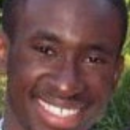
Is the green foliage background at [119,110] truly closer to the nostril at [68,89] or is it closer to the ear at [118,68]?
the ear at [118,68]

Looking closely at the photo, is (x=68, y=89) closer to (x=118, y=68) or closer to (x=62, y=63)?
(x=62, y=63)

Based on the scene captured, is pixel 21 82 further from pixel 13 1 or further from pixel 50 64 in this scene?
pixel 13 1

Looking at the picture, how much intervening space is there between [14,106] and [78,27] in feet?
1.39

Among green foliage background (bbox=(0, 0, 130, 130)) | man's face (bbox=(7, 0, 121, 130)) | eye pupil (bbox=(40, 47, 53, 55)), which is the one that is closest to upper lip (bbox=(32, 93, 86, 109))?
man's face (bbox=(7, 0, 121, 130))

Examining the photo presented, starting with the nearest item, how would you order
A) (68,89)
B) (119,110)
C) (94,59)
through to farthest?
(68,89)
(94,59)
(119,110)

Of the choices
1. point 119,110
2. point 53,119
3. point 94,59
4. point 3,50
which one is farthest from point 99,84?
point 119,110

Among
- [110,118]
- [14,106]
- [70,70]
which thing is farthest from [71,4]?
[110,118]

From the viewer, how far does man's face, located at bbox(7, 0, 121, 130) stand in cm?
282

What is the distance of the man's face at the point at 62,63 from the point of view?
2.82 meters

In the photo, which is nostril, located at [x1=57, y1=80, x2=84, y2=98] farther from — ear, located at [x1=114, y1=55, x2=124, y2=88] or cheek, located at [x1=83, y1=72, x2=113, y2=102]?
ear, located at [x1=114, y1=55, x2=124, y2=88]

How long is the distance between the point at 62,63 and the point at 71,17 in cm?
19

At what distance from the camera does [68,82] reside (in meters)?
2.77

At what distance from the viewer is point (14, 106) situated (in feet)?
9.73

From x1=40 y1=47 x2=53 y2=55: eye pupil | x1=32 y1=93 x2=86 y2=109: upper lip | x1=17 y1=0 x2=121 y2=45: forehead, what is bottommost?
x1=32 y1=93 x2=86 y2=109: upper lip
